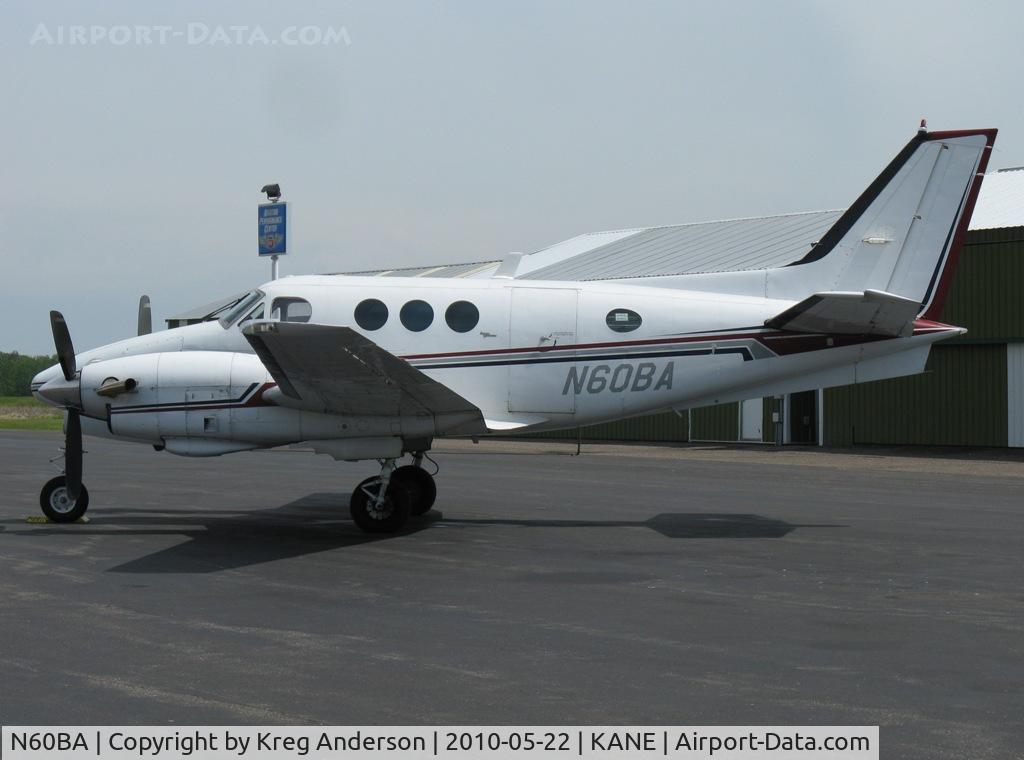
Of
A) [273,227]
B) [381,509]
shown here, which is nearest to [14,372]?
[273,227]

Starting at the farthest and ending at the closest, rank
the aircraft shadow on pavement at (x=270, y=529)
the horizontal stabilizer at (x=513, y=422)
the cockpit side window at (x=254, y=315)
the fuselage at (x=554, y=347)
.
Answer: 1. the cockpit side window at (x=254, y=315)
2. the horizontal stabilizer at (x=513, y=422)
3. the fuselage at (x=554, y=347)
4. the aircraft shadow on pavement at (x=270, y=529)

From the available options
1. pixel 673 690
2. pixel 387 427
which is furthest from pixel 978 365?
pixel 673 690

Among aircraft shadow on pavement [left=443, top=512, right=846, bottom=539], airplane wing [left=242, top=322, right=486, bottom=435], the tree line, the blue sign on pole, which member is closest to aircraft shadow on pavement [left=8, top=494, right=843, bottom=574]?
aircraft shadow on pavement [left=443, top=512, right=846, bottom=539]

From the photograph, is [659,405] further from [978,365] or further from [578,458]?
[978,365]

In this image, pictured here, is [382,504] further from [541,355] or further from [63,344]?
[63,344]

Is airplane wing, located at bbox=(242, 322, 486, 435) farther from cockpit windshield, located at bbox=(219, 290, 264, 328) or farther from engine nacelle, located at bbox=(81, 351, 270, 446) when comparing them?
cockpit windshield, located at bbox=(219, 290, 264, 328)

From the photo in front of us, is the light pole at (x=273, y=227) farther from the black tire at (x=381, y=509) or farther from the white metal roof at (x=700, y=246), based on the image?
the black tire at (x=381, y=509)

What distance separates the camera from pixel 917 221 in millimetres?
14602

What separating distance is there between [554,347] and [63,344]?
20.9ft

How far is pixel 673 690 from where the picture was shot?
6.79m

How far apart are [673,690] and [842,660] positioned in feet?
4.93

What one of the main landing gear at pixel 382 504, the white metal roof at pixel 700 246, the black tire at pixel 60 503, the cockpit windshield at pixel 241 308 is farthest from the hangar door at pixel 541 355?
the white metal roof at pixel 700 246

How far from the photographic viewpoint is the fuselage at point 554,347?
14.3 meters

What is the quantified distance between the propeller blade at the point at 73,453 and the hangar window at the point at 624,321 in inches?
276
